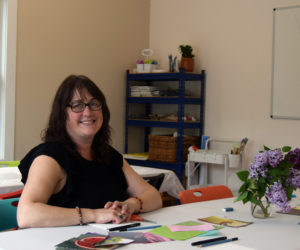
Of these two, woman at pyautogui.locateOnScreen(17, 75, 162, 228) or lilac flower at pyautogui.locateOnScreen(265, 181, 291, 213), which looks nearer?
woman at pyautogui.locateOnScreen(17, 75, 162, 228)

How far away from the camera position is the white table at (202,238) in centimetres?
152

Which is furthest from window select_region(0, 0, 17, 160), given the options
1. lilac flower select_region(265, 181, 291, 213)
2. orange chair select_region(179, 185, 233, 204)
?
lilac flower select_region(265, 181, 291, 213)

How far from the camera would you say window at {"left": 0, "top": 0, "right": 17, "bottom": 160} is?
4.53 meters

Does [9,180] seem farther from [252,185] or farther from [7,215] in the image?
[252,185]

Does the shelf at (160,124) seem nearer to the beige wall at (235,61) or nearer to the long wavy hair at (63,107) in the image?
the beige wall at (235,61)

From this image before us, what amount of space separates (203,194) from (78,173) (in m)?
0.87

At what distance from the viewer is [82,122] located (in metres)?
2.06

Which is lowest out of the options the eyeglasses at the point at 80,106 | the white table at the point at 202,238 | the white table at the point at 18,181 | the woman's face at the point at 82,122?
the white table at the point at 18,181

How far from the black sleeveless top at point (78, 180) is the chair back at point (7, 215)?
0.12 meters

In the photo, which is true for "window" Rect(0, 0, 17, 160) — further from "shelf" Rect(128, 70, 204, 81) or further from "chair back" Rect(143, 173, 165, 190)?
"chair back" Rect(143, 173, 165, 190)

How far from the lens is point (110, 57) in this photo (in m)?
5.55

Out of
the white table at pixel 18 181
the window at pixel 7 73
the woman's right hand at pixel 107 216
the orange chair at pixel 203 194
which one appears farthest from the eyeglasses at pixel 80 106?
the window at pixel 7 73

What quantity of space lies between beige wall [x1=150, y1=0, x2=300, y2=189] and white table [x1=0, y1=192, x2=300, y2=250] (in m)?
2.84

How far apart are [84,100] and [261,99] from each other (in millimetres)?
3269
